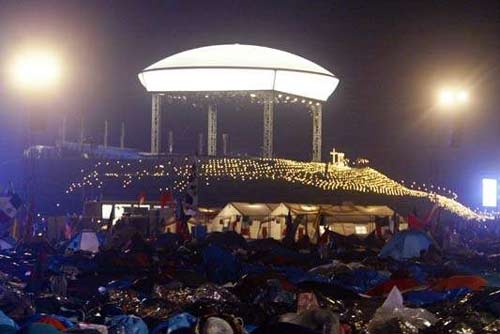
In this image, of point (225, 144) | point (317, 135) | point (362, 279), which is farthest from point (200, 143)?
point (362, 279)

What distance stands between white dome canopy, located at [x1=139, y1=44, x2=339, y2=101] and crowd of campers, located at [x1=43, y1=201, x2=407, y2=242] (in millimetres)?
8844

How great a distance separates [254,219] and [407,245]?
10608 mm

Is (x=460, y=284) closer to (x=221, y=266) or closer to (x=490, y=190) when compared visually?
(x=221, y=266)

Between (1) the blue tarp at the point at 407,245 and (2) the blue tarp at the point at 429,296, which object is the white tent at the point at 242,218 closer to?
(1) the blue tarp at the point at 407,245

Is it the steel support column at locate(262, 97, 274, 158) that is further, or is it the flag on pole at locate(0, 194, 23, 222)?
the steel support column at locate(262, 97, 274, 158)

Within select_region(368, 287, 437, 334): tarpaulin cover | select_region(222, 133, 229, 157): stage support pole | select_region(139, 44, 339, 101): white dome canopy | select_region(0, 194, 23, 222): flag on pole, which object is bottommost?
select_region(368, 287, 437, 334): tarpaulin cover

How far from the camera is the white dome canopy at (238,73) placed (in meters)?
39.4

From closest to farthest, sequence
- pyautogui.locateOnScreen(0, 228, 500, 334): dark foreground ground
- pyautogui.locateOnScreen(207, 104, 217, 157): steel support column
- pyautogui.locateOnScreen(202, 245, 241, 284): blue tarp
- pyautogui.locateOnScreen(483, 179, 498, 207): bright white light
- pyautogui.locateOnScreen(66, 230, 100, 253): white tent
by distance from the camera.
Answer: pyautogui.locateOnScreen(0, 228, 500, 334): dark foreground ground → pyautogui.locateOnScreen(202, 245, 241, 284): blue tarp → pyautogui.locateOnScreen(66, 230, 100, 253): white tent → pyautogui.locateOnScreen(207, 104, 217, 157): steel support column → pyautogui.locateOnScreen(483, 179, 498, 207): bright white light

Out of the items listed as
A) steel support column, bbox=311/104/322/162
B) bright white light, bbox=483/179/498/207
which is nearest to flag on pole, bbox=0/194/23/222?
steel support column, bbox=311/104/322/162

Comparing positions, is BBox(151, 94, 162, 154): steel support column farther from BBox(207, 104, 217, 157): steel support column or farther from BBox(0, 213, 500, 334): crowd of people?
BBox(0, 213, 500, 334): crowd of people

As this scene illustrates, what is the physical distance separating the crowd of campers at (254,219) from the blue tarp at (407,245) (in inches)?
245

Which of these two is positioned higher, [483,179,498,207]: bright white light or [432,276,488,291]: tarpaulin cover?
[483,179,498,207]: bright white light

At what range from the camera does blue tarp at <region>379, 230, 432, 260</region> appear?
1941 centimetres

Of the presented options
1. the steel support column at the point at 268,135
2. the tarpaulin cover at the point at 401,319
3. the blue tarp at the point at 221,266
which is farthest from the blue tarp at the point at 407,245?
the steel support column at the point at 268,135
